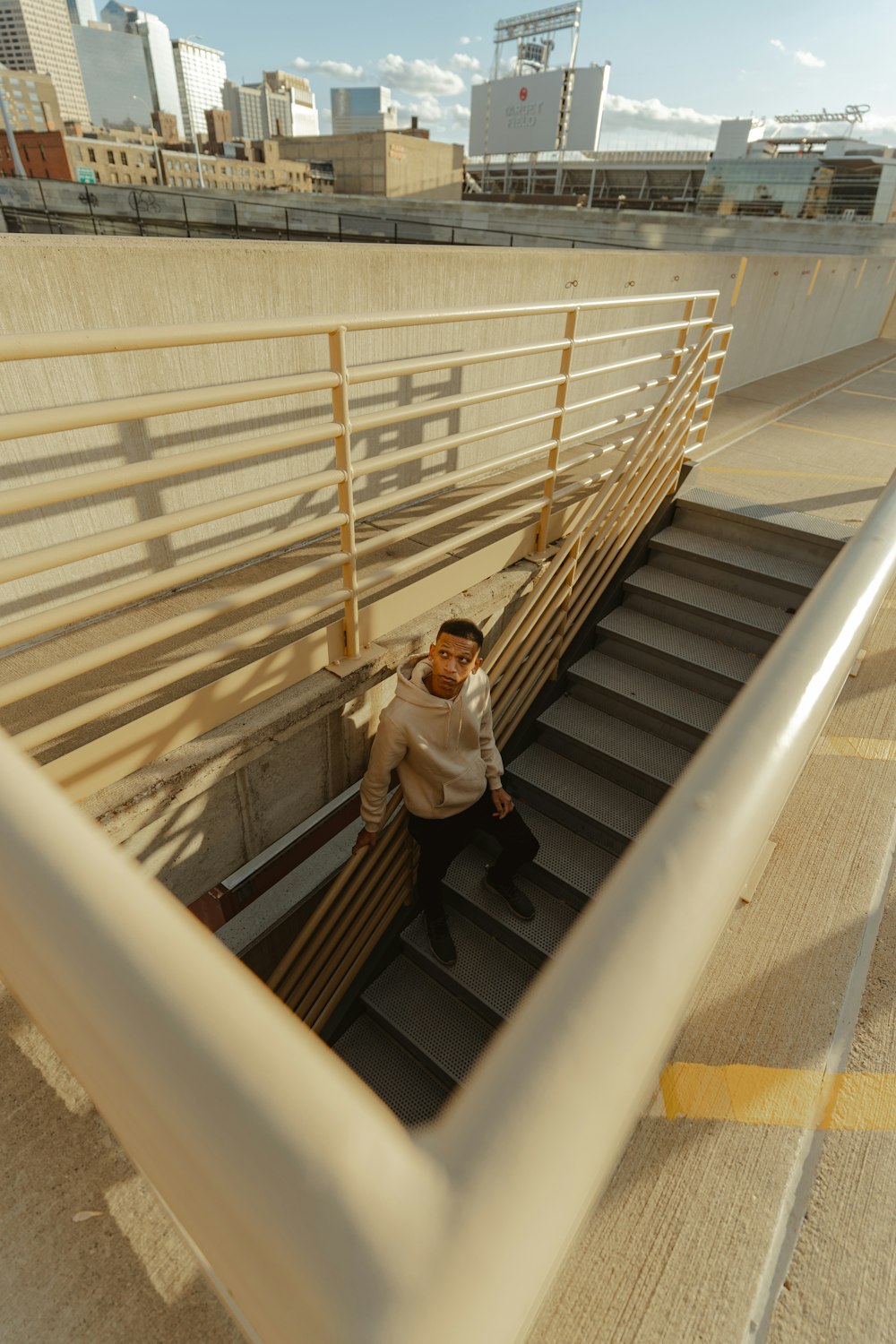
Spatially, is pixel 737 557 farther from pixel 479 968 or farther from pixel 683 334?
pixel 479 968

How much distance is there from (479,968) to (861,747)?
7.92 ft

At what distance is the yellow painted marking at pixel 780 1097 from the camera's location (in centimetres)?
175

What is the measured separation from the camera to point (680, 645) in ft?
16.2

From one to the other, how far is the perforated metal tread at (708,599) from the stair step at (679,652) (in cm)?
19

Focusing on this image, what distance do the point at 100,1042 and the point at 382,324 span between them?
270 centimetres

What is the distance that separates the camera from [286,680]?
2.96 m

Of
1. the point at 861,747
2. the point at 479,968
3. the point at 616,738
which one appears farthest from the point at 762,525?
the point at 479,968

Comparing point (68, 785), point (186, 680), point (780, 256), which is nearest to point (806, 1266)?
point (68, 785)

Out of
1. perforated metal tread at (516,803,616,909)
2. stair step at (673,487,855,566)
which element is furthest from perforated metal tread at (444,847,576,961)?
stair step at (673,487,855,566)

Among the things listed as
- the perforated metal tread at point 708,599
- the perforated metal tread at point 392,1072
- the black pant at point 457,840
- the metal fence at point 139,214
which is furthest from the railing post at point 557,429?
the metal fence at point 139,214

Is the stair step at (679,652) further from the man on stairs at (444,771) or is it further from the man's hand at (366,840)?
the man's hand at (366,840)

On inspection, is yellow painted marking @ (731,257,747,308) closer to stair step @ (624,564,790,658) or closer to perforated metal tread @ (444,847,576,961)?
stair step @ (624,564,790,658)

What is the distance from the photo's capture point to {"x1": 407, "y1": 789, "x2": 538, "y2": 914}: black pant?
3656mm

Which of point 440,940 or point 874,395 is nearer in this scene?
point 440,940
